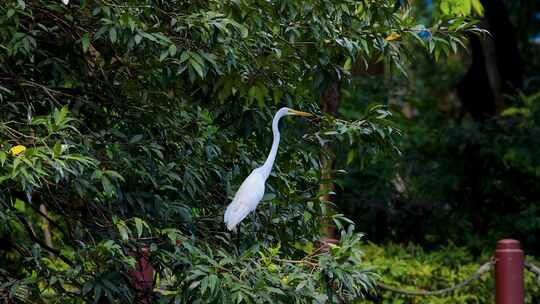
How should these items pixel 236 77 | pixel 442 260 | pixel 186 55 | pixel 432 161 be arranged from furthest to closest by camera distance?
pixel 432 161
pixel 442 260
pixel 236 77
pixel 186 55

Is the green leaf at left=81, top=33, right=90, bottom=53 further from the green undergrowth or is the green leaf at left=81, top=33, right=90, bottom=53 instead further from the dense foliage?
the green undergrowth

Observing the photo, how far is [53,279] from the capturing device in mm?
3990

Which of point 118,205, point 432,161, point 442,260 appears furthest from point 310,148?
point 432,161

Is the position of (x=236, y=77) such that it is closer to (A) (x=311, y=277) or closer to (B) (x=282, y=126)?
(B) (x=282, y=126)

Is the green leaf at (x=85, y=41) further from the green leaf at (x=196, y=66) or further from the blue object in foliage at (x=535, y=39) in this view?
the blue object in foliage at (x=535, y=39)

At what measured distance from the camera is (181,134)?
14.8 ft

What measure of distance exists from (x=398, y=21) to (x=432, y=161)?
498 centimetres

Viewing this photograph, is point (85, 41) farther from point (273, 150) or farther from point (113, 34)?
point (273, 150)

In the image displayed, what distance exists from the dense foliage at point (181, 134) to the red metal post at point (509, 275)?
5.76 ft

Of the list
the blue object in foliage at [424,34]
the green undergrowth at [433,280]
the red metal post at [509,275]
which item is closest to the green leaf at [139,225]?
the blue object in foliage at [424,34]

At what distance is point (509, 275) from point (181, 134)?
2.55 m

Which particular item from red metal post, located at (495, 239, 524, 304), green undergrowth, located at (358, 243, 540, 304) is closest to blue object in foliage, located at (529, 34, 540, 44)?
green undergrowth, located at (358, 243, 540, 304)

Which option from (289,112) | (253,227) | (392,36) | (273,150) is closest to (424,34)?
(392,36)

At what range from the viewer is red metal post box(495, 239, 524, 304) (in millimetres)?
5836
